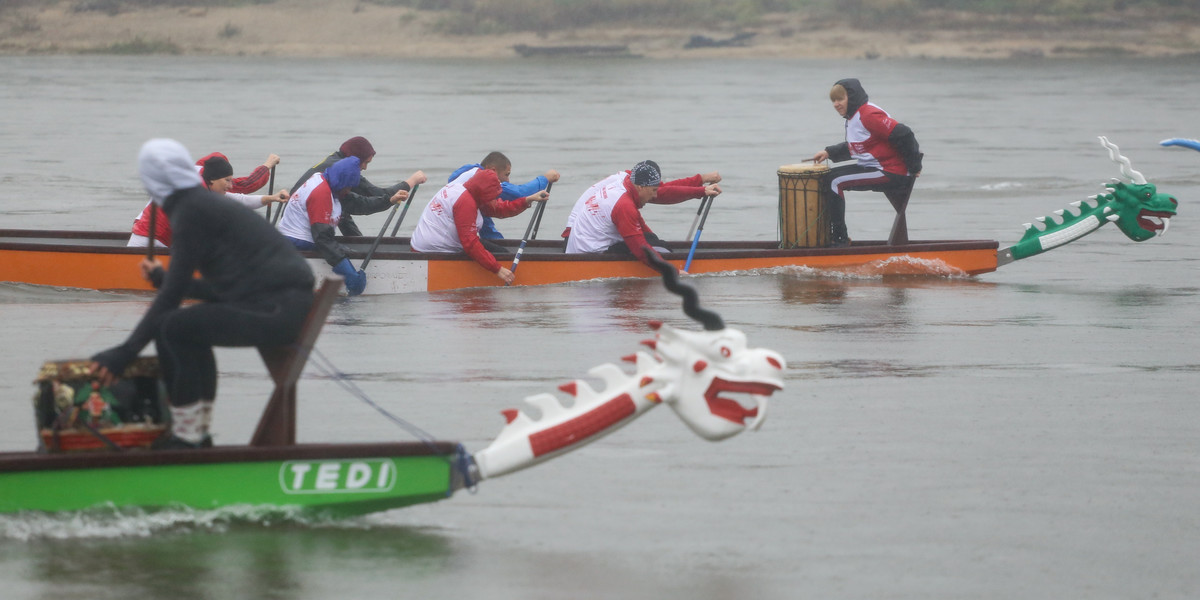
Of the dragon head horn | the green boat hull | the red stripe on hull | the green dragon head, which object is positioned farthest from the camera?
the green dragon head

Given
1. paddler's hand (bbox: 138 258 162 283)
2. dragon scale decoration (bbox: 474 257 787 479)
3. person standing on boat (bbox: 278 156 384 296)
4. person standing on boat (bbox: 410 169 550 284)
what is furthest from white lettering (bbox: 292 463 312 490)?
person standing on boat (bbox: 410 169 550 284)

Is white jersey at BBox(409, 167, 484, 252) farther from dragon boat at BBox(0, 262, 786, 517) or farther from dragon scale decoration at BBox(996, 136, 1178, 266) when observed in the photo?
dragon boat at BBox(0, 262, 786, 517)

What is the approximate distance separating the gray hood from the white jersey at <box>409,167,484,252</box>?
7259mm

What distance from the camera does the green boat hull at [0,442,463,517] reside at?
6469mm

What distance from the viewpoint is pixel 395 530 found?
7016 millimetres

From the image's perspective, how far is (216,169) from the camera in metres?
11.1

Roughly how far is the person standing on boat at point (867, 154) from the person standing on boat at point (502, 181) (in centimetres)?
249

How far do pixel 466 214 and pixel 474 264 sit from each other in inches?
21.8

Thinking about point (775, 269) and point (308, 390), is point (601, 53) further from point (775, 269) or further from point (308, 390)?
point (308, 390)

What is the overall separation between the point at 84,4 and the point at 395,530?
6628cm

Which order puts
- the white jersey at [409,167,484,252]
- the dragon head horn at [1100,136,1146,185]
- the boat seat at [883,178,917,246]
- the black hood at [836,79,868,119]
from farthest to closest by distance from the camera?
1. the dragon head horn at [1100,136,1146,185]
2. the boat seat at [883,178,917,246]
3. the black hood at [836,79,868,119]
4. the white jersey at [409,167,484,252]

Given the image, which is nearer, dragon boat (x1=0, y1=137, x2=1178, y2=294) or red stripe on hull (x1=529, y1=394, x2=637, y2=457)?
red stripe on hull (x1=529, y1=394, x2=637, y2=457)

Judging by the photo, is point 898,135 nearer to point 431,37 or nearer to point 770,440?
point 770,440

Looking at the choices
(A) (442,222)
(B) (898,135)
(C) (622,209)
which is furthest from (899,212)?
(A) (442,222)
